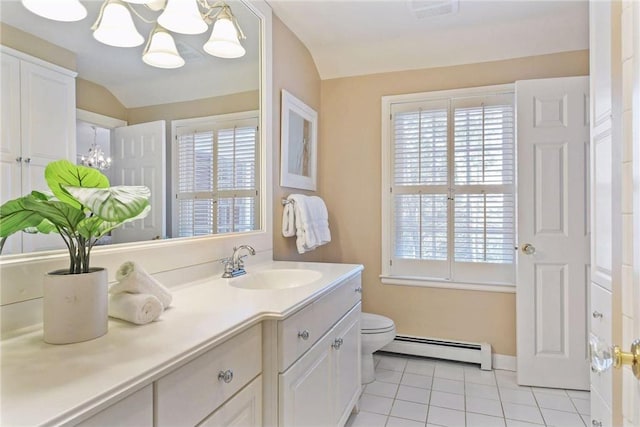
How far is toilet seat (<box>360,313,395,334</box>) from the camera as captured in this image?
2.29m

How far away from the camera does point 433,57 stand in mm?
2629

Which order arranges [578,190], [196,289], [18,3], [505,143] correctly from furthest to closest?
[505,143] → [578,190] → [196,289] → [18,3]

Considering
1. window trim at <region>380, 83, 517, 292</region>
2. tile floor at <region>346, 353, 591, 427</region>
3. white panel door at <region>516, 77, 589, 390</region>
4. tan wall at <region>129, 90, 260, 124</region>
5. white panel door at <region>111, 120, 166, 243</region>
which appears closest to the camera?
white panel door at <region>111, 120, 166, 243</region>

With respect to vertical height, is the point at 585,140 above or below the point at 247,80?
below

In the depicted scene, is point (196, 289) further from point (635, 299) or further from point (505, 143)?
point (505, 143)

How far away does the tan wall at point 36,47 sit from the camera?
2.91ft

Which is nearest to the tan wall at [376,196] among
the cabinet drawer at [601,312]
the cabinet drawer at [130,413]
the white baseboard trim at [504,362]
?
the white baseboard trim at [504,362]

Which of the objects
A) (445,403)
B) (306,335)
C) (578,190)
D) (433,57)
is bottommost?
(445,403)

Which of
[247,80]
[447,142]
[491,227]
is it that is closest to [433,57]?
[447,142]

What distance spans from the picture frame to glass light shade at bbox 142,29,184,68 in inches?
33.8

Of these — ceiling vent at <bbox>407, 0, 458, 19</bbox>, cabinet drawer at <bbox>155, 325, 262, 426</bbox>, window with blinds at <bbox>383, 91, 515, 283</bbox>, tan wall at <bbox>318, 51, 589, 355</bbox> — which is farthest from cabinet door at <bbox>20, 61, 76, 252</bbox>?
window with blinds at <bbox>383, 91, 515, 283</bbox>

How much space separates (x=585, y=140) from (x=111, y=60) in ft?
8.49

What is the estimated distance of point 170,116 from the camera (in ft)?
4.72

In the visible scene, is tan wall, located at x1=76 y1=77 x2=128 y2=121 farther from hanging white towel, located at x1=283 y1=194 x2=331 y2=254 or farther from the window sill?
the window sill
